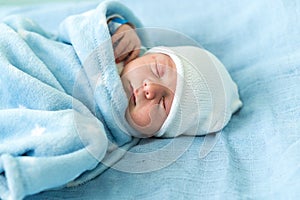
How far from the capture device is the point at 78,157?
785mm

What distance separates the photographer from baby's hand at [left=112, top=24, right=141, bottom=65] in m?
1.04

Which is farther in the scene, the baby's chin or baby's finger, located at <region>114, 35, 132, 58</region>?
baby's finger, located at <region>114, 35, 132, 58</region>

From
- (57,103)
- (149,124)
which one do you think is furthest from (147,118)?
(57,103)

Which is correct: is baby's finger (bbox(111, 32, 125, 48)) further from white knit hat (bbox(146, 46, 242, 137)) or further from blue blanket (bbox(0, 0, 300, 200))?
blue blanket (bbox(0, 0, 300, 200))

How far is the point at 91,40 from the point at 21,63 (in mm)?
142

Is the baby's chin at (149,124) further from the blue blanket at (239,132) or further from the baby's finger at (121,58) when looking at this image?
the baby's finger at (121,58)

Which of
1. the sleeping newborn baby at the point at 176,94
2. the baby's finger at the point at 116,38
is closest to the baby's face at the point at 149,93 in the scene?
the sleeping newborn baby at the point at 176,94

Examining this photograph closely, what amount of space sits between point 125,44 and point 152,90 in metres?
0.18

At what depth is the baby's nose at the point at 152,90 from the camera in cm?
91

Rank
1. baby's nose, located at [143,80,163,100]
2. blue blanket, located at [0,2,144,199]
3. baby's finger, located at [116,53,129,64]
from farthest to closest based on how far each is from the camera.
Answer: baby's finger, located at [116,53,129,64], baby's nose, located at [143,80,163,100], blue blanket, located at [0,2,144,199]

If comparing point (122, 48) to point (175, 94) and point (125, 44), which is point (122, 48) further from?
point (175, 94)

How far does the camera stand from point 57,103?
0.87m

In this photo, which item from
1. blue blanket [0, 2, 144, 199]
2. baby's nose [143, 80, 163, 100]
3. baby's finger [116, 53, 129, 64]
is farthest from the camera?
baby's finger [116, 53, 129, 64]

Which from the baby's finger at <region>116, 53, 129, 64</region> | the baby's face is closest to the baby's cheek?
the baby's face
